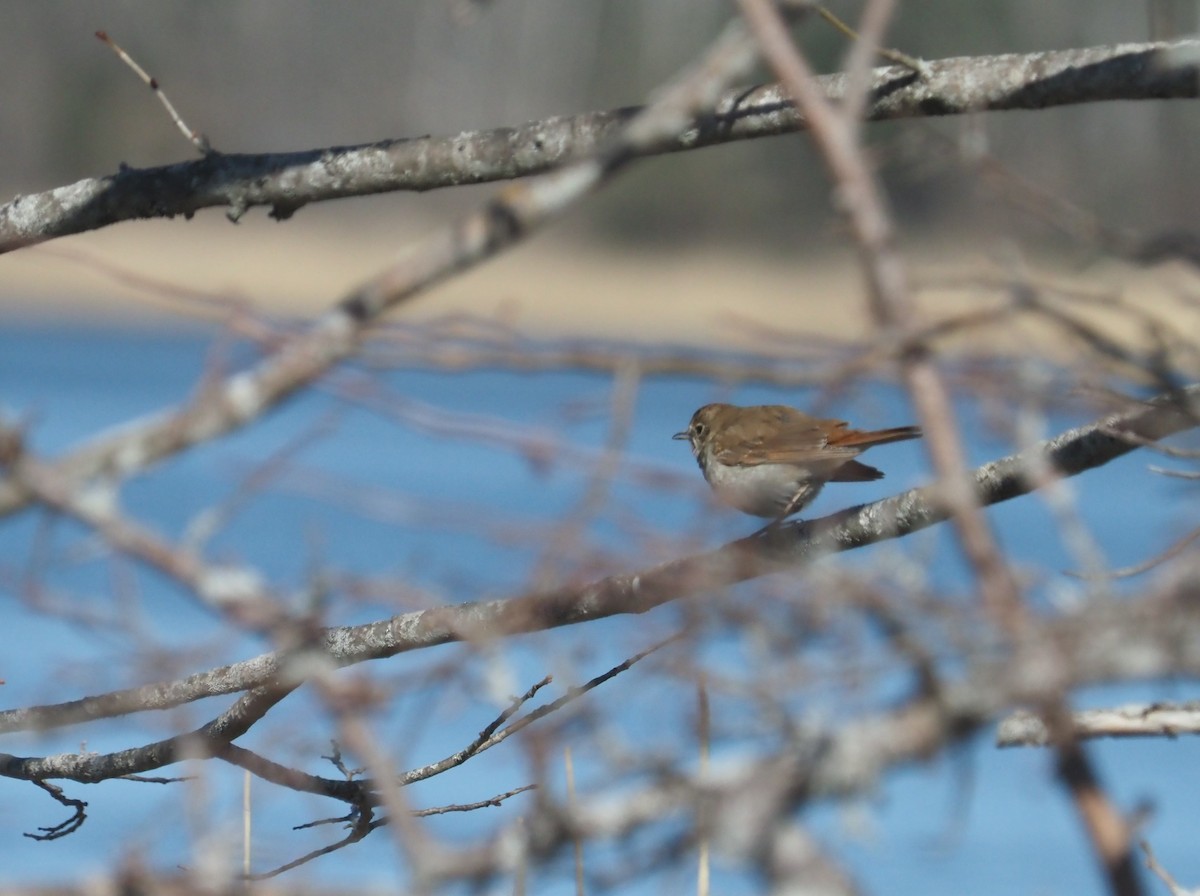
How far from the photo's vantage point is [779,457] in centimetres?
414

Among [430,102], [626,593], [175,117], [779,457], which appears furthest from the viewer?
[430,102]

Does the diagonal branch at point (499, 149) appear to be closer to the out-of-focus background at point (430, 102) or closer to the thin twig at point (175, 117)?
the thin twig at point (175, 117)

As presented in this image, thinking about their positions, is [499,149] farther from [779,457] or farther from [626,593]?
[779,457]

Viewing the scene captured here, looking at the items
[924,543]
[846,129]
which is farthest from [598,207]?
[846,129]

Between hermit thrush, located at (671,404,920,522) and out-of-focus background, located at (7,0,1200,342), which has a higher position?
out-of-focus background, located at (7,0,1200,342)

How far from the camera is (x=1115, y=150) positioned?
71.2 feet

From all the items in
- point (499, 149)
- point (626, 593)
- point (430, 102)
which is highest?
point (430, 102)

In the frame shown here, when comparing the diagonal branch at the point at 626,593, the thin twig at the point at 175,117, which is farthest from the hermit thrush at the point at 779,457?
the thin twig at the point at 175,117

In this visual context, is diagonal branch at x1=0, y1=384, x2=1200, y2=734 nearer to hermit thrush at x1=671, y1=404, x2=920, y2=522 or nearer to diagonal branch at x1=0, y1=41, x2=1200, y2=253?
diagonal branch at x1=0, y1=41, x2=1200, y2=253

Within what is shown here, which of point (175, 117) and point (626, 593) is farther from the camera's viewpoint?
point (175, 117)

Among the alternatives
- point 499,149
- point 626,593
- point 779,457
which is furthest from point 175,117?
point 779,457

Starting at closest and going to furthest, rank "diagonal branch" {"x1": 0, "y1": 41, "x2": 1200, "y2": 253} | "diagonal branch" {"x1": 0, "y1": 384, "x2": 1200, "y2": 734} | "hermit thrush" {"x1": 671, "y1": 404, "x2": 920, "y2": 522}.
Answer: "diagonal branch" {"x1": 0, "y1": 384, "x2": 1200, "y2": 734} → "diagonal branch" {"x1": 0, "y1": 41, "x2": 1200, "y2": 253} → "hermit thrush" {"x1": 671, "y1": 404, "x2": 920, "y2": 522}

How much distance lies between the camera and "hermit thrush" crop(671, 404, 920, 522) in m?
3.96

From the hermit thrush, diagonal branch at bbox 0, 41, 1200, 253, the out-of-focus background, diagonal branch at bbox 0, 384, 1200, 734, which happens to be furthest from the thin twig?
the out-of-focus background
